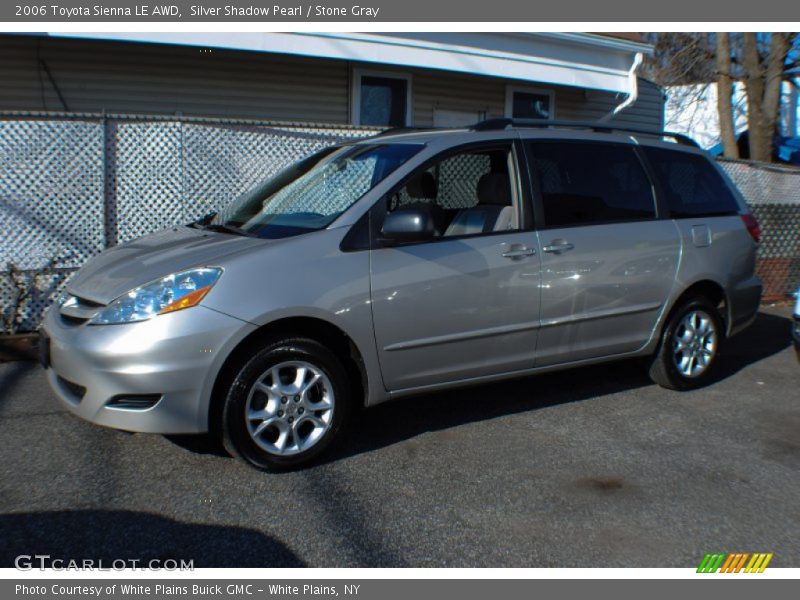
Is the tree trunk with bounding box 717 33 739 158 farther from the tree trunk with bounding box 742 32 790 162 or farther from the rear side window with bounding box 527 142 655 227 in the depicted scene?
the rear side window with bounding box 527 142 655 227

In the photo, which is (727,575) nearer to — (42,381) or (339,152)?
(339,152)

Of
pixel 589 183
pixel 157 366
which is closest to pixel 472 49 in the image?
pixel 589 183

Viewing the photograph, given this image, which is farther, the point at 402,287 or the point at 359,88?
the point at 359,88

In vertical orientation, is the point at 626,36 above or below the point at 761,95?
above

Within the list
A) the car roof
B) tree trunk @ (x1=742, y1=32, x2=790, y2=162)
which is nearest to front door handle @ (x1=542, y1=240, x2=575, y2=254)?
the car roof

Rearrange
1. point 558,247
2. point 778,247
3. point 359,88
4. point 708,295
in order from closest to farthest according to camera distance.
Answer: point 558,247 → point 708,295 → point 778,247 → point 359,88

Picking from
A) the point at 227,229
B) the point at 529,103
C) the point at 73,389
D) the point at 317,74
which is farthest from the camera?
the point at 529,103

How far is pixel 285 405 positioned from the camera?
3996mm

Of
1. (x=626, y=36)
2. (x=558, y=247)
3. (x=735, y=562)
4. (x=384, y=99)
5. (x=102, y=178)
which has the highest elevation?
(x=626, y=36)

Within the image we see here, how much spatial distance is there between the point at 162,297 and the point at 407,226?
1312 millimetres

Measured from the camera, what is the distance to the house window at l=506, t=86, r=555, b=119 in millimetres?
12133

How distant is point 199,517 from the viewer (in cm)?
351

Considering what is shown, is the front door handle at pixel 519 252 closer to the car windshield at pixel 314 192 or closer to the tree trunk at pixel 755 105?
the car windshield at pixel 314 192

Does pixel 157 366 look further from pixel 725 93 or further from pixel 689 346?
pixel 725 93
